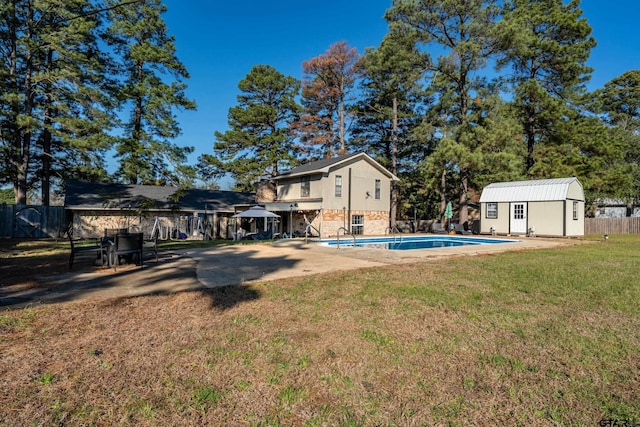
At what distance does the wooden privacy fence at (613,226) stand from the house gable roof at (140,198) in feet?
91.2

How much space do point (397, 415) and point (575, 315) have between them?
3.83 m

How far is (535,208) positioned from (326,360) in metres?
23.1

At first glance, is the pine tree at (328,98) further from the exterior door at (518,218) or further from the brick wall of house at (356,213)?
the exterior door at (518,218)

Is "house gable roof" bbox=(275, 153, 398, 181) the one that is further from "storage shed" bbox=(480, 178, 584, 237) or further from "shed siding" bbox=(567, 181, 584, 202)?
"shed siding" bbox=(567, 181, 584, 202)

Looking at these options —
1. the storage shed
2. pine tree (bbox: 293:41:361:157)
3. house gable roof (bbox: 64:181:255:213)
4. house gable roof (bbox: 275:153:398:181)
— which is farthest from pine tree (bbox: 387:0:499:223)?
house gable roof (bbox: 64:181:255:213)

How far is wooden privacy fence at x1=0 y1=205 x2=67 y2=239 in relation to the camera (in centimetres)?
2013

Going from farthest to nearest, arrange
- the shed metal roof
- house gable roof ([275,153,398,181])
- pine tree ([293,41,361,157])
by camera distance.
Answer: pine tree ([293,41,361,157])
house gable roof ([275,153,398,181])
the shed metal roof

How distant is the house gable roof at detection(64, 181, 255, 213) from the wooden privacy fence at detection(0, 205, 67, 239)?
1.47 meters

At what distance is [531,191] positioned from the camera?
2192cm

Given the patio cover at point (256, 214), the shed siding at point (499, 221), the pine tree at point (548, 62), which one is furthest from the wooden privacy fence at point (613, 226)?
the patio cover at point (256, 214)

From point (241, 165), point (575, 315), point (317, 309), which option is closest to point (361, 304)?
point (317, 309)

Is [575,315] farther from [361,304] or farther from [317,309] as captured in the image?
[317,309]

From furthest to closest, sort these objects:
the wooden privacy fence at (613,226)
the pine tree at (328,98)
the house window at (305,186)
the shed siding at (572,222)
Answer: the pine tree at (328,98)
the wooden privacy fence at (613,226)
the house window at (305,186)
the shed siding at (572,222)

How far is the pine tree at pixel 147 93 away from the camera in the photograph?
81.8 feet
